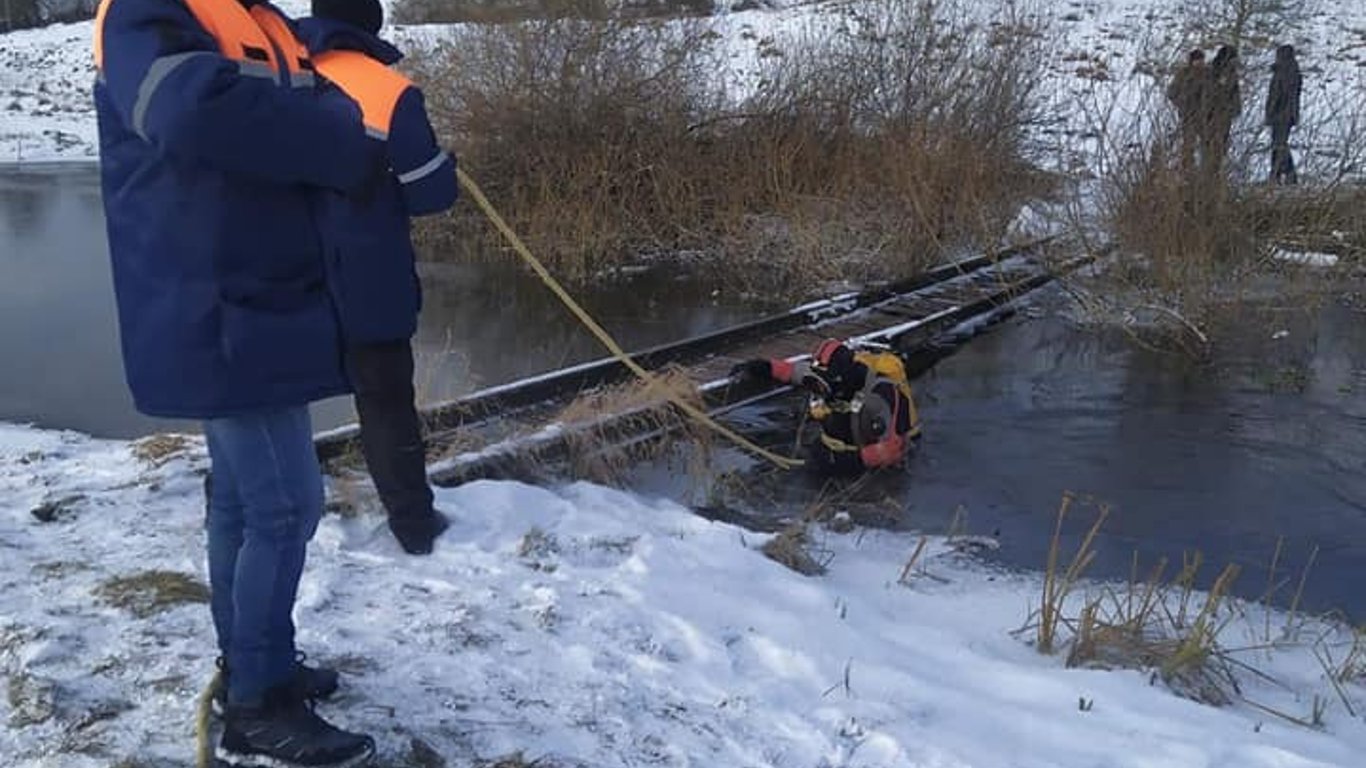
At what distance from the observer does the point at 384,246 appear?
11.0ft

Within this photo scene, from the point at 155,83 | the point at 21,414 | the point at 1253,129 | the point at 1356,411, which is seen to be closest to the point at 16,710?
the point at 155,83

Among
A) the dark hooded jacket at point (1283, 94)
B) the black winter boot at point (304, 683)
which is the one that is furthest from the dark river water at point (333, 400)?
the dark hooded jacket at point (1283, 94)

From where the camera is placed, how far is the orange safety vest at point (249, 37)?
83.4 inches

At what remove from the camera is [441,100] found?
14.4 m

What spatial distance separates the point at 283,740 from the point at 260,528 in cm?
45

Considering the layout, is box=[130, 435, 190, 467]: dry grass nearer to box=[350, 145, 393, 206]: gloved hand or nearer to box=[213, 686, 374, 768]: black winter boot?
box=[213, 686, 374, 768]: black winter boot

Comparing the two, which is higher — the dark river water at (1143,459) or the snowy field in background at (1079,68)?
the snowy field in background at (1079,68)

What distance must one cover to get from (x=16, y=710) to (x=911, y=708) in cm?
220

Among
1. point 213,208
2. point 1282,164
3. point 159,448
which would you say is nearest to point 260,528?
point 213,208

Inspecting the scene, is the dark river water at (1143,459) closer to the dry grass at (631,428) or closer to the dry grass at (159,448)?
the dry grass at (631,428)

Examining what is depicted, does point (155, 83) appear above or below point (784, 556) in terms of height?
above

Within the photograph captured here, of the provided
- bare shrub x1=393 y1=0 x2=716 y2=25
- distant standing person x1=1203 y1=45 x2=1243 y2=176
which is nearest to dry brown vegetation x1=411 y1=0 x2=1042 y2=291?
bare shrub x1=393 y1=0 x2=716 y2=25

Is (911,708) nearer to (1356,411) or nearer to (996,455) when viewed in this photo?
(996,455)

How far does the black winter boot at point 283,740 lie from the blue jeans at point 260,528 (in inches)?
1.5
